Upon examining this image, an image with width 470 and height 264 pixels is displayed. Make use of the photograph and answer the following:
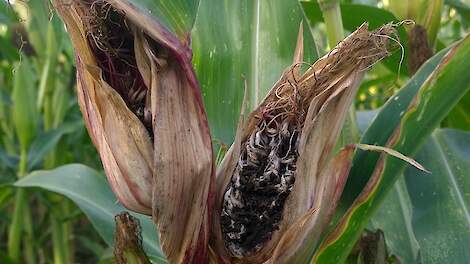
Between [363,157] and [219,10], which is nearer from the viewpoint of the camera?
[363,157]

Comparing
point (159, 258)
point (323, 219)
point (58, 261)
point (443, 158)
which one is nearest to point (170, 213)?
point (323, 219)

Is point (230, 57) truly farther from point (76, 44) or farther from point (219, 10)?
point (76, 44)

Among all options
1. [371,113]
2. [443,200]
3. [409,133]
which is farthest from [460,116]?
[409,133]

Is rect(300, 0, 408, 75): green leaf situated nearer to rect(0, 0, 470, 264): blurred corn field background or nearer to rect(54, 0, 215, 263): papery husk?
rect(0, 0, 470, 264): blurred corn field background

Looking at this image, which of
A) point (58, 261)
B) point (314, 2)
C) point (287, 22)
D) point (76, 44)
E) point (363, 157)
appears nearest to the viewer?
point (76, 44)

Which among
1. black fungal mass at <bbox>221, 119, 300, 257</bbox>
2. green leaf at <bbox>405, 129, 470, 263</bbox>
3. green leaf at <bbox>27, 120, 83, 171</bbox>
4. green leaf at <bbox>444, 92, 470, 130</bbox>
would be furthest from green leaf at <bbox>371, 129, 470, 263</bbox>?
green leaf at <bbox>27, 120, 83, 171</bbox>

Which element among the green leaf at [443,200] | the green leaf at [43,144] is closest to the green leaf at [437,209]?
the green leaf at [443,200]

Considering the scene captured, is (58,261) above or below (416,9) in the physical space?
below
